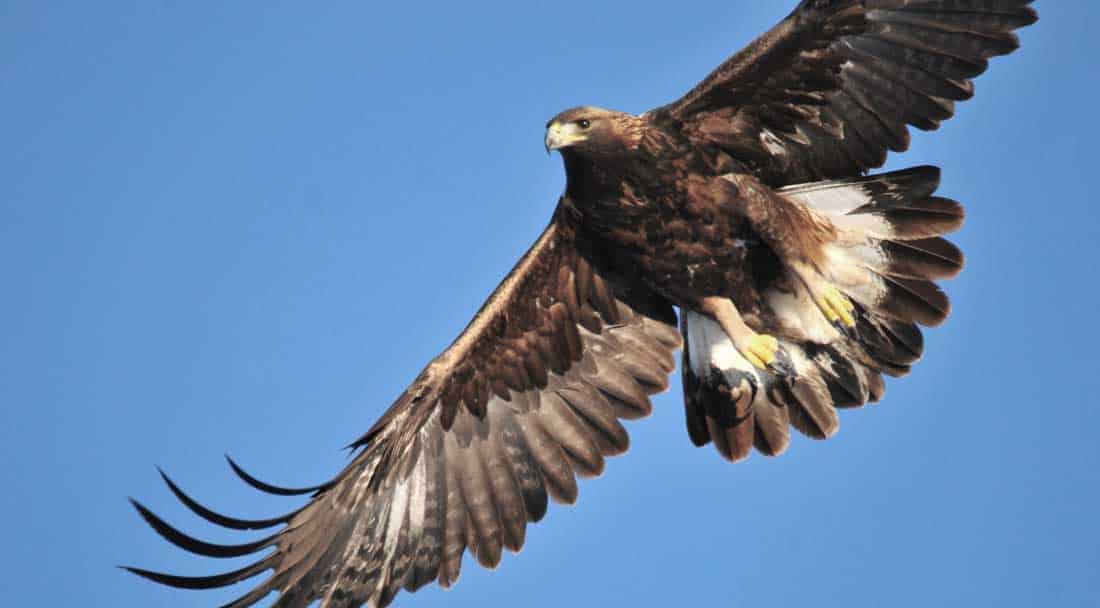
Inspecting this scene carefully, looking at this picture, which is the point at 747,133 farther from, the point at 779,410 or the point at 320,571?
the point at 320,571

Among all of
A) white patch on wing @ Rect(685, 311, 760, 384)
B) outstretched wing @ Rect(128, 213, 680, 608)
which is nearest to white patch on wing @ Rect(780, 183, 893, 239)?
white patch on wing @ Rect(685, 311, 760, 384)

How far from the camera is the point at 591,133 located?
10.1 m

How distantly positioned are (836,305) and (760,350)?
0.59 m

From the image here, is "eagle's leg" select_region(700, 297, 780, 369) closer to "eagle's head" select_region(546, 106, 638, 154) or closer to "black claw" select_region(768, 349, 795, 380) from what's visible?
"black claw" select_region(768, 349, 795, 380)

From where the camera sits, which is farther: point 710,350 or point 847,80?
point 710,350

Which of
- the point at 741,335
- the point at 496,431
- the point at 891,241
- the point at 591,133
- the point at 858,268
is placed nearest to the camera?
the point at 591,133

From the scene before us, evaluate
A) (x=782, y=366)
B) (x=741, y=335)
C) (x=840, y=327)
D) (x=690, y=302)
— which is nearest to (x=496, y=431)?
(x=690, y=302)

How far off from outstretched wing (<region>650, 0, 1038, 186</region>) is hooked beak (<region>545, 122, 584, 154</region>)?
21.3 inches

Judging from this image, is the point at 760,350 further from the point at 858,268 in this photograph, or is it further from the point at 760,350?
the point at 858,268

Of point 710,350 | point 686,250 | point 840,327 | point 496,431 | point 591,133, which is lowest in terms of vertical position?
point 840,327

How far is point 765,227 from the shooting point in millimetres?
10469

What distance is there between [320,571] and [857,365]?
153 inches

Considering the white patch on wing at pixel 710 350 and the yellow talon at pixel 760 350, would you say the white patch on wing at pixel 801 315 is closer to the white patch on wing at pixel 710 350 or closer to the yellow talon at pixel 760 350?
the yellow talon at pixel 760 350

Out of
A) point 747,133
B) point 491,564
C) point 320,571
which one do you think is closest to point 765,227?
point 747,133
